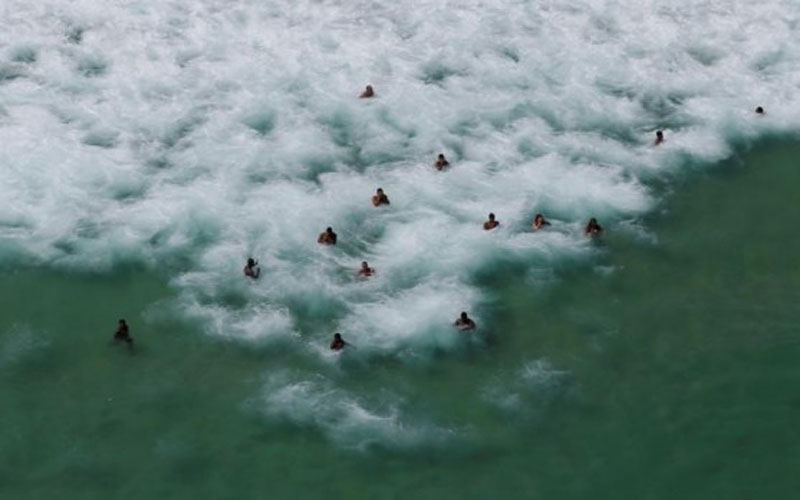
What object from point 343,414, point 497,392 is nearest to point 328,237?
point 343,414

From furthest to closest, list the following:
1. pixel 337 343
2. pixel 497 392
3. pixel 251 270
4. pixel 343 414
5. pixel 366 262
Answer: pixel 366 262 < pixel 251 270 < pixel 337 343 < pixel 497 392 < pixel 343 414

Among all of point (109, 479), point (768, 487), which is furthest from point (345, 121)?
point (768, 487)

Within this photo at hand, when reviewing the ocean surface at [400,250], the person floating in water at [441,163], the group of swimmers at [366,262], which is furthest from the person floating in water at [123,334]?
the person floating in water at [441,163]

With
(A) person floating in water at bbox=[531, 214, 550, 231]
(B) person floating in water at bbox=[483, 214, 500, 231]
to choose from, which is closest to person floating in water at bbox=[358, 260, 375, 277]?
(B) person floating in water at bbox=[483, 214, 500, 231]

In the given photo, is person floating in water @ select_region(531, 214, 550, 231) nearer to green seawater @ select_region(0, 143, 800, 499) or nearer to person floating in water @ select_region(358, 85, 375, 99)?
green seawater @ select_region(0, 143, 800, 499)

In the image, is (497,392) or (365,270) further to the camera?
(365,270)

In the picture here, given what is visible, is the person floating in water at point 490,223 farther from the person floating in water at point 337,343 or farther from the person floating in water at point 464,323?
the person floating in water at point 337,343

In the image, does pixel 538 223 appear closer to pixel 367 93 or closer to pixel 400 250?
pixel 400 250
